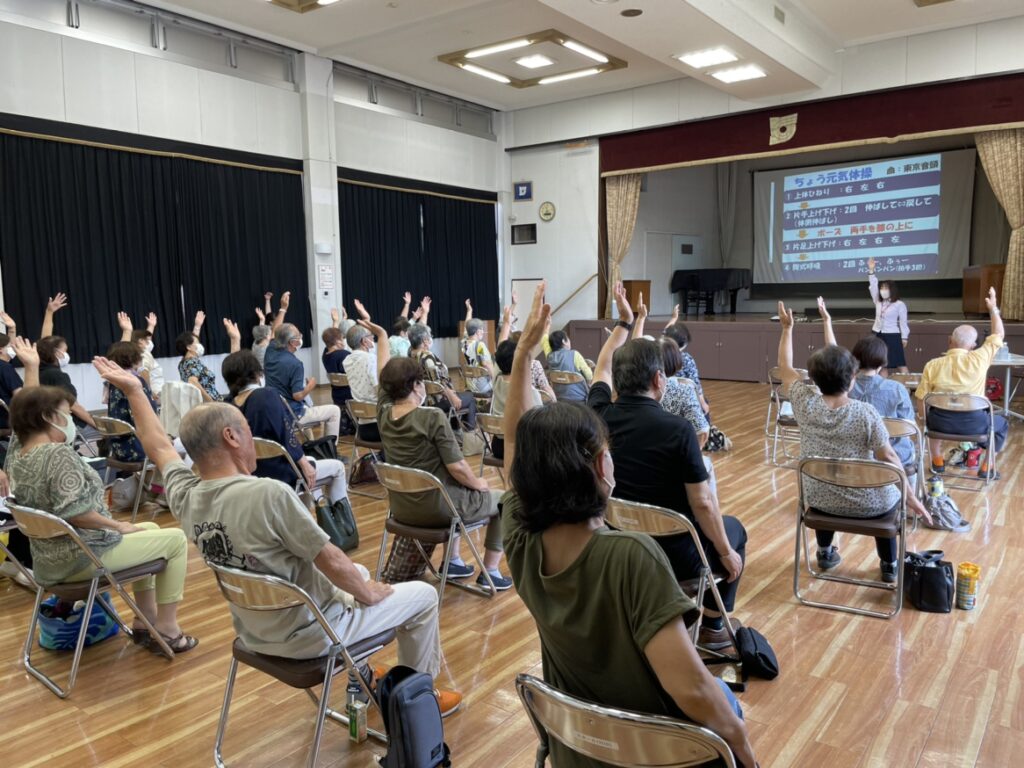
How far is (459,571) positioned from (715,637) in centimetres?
146

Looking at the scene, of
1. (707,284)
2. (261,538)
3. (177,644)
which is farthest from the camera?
(707,284)

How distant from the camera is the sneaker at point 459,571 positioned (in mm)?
4035

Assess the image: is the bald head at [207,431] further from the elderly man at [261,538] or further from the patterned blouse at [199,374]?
the patterned blouse at [199,374]

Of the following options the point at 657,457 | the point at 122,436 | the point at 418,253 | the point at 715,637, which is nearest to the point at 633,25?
the point at 418,253

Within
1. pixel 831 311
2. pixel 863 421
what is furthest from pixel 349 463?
pixel 831 311

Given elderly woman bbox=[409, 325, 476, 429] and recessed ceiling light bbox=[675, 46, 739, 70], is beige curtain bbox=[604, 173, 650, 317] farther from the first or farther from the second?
elderly woman bbox=[409, 325, 476, 429]

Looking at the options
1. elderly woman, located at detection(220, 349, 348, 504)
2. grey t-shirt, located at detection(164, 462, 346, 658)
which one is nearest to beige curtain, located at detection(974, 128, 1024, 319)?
elderly woman, located at detection(220, 349, 348, 504)

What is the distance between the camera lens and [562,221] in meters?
14.1

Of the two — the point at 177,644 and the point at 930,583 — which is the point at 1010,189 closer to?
the point at 930,583

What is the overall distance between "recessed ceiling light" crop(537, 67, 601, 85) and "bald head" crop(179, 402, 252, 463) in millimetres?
10812

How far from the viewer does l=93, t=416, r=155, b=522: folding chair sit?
499 cm

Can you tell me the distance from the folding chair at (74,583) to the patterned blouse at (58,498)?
0.17ft

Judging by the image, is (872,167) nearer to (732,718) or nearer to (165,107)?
(165,107)

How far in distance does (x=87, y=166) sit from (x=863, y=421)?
29.5 feet
